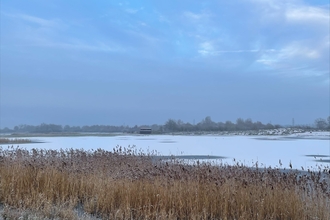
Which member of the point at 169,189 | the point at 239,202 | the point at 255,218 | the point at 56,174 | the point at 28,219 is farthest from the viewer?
the point at 56,174

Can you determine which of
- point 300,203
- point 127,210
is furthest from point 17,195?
point 300,203

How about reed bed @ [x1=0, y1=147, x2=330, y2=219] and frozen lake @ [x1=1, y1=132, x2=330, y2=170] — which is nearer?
reed bed @ [x1=0, y1=147, x2=330, y2=219]

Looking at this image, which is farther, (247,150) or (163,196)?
(247,150)

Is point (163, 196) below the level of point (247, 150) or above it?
above

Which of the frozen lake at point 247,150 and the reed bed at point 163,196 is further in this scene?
the frozen lake at point 247,150

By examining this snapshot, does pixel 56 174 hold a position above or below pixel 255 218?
above

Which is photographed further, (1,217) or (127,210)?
(127,210)

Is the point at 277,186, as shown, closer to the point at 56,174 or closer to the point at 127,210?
the point at 127,210

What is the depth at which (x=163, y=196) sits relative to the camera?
239 inches

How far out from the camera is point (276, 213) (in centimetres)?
571

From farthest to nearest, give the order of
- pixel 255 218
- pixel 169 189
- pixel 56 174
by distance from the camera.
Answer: pixel 56 174 < pixel 169 189 < pixel 255 218

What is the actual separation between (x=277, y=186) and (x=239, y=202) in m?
1.02

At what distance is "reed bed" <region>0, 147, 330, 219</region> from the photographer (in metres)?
5.61

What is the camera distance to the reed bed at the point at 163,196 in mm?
5613
